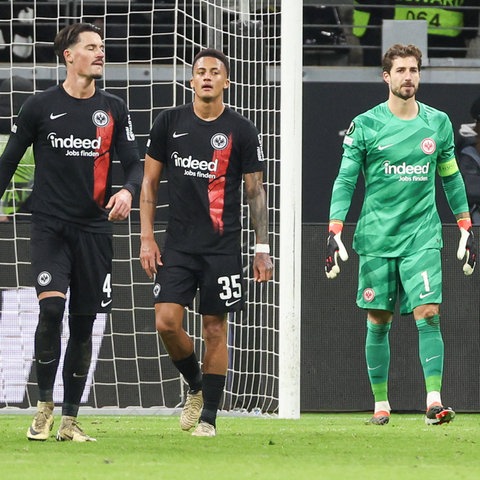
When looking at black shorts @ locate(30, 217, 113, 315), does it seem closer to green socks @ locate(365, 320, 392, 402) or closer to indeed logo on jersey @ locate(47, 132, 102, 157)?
indeed logo on jersey @ locate(47, 132, 102, 157)

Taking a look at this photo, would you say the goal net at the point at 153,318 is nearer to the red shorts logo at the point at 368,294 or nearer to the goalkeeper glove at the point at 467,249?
the red shorts logo at the point at 368,294

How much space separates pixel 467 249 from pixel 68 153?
8.56 feet

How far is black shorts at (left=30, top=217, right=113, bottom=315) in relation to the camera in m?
6.63

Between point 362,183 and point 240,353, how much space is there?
13.2 ft

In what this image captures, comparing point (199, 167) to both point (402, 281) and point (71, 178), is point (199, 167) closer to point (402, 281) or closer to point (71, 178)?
point (71, 178)

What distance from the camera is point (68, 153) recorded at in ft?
22.1

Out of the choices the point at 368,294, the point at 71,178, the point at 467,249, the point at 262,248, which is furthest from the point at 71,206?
the point at 467,249

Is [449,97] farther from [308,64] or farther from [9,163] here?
[9,163]

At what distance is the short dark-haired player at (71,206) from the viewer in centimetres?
667

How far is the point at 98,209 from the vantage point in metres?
6.78

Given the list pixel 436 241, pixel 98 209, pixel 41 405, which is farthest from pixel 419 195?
pixel 41 405

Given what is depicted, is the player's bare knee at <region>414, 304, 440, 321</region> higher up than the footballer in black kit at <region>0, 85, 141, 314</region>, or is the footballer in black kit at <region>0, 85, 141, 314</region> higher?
the footballer in black kit at <region>0, 85, 141, 314</region>

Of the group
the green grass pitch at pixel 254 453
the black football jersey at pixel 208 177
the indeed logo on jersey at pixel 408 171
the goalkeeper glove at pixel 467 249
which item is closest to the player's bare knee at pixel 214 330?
the black football jersey at pixel 208 177

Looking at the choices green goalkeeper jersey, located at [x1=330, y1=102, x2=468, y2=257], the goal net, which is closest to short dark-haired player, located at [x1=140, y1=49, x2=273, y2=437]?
green goalkeeper jersey, located at [x1=330, y1=102, x2=468, y2=257]
